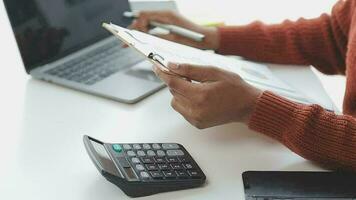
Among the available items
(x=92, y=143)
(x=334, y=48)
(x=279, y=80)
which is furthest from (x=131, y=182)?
(x=334, y=48)

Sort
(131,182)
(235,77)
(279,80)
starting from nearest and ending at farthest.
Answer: (131,182) → (235,77) → (279,80)

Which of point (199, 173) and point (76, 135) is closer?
point (199, 173)

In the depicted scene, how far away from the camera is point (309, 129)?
614 mm

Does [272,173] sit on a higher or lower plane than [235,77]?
lower

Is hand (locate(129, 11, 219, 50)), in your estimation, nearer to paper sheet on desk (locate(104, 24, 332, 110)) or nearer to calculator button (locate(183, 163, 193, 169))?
paper sheet on desk (locate(104, 24, 332, 110))

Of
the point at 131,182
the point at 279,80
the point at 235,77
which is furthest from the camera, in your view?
the point at 279,80

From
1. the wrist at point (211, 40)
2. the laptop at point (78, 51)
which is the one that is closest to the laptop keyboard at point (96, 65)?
the laptop at point (78, 51)

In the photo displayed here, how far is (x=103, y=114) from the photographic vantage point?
74 cm

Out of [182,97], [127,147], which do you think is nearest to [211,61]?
[182,97]

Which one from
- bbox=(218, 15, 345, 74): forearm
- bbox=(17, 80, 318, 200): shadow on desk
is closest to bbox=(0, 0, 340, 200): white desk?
bbox=(17, 80, 318, 200): shadow on desk

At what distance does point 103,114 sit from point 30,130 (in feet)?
0.37

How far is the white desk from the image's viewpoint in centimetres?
57

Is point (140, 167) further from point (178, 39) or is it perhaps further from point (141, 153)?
→ point (178, 39)

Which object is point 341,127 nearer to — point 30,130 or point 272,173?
point 272,173
